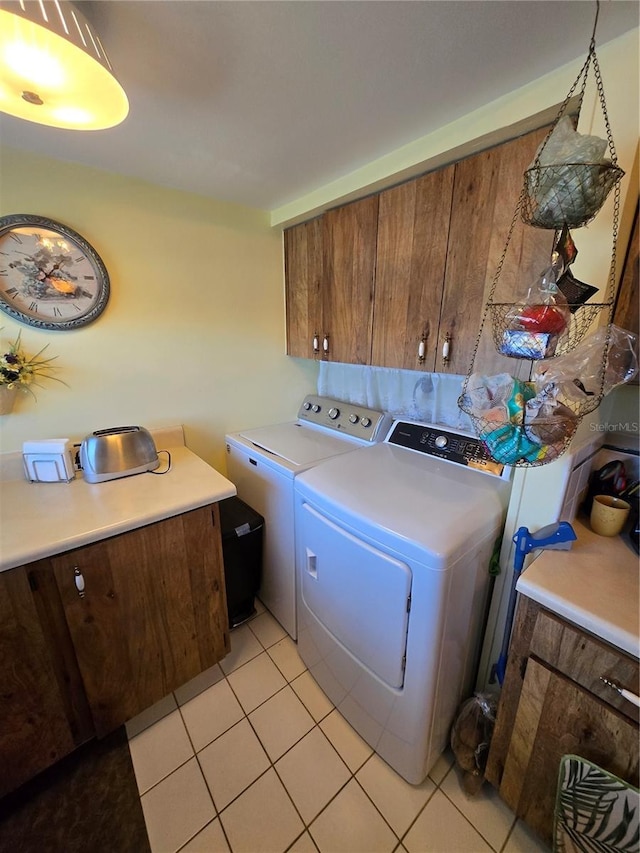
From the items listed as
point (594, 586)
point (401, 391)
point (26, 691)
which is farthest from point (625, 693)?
point (26, 691)

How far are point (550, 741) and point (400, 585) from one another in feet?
1.86

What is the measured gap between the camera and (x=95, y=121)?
891mm

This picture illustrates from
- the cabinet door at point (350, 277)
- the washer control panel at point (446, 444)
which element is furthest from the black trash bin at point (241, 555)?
the cabinet door at point (350, 277)

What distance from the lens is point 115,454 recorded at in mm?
1456

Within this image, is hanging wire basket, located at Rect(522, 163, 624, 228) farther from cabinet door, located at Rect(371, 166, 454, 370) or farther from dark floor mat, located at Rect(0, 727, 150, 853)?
dark floor mat, located at Rect(0, 727, 150, 853)

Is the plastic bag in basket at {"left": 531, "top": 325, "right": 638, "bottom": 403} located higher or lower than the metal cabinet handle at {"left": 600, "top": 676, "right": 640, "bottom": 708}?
higher

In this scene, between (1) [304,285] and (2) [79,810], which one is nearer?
(2) [79,810]

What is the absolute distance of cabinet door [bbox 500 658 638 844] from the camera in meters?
0.80

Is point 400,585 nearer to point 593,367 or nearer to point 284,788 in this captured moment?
point 593,367

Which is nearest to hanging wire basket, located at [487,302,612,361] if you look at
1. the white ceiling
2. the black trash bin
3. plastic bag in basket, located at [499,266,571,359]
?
plastic bag in basket, located at [499,266,571,359]

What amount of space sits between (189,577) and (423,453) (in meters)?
1.19

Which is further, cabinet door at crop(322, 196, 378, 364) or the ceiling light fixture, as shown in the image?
cabinet door at crop(322, 196, 378, 364)

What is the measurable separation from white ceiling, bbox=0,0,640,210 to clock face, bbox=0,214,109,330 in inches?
12.4

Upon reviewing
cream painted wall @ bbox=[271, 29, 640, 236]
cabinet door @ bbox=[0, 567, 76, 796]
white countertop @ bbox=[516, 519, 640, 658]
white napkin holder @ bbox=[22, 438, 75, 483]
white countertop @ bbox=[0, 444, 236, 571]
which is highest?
→ cream painted wall @ bbox=[271, 29, 640, 236]
